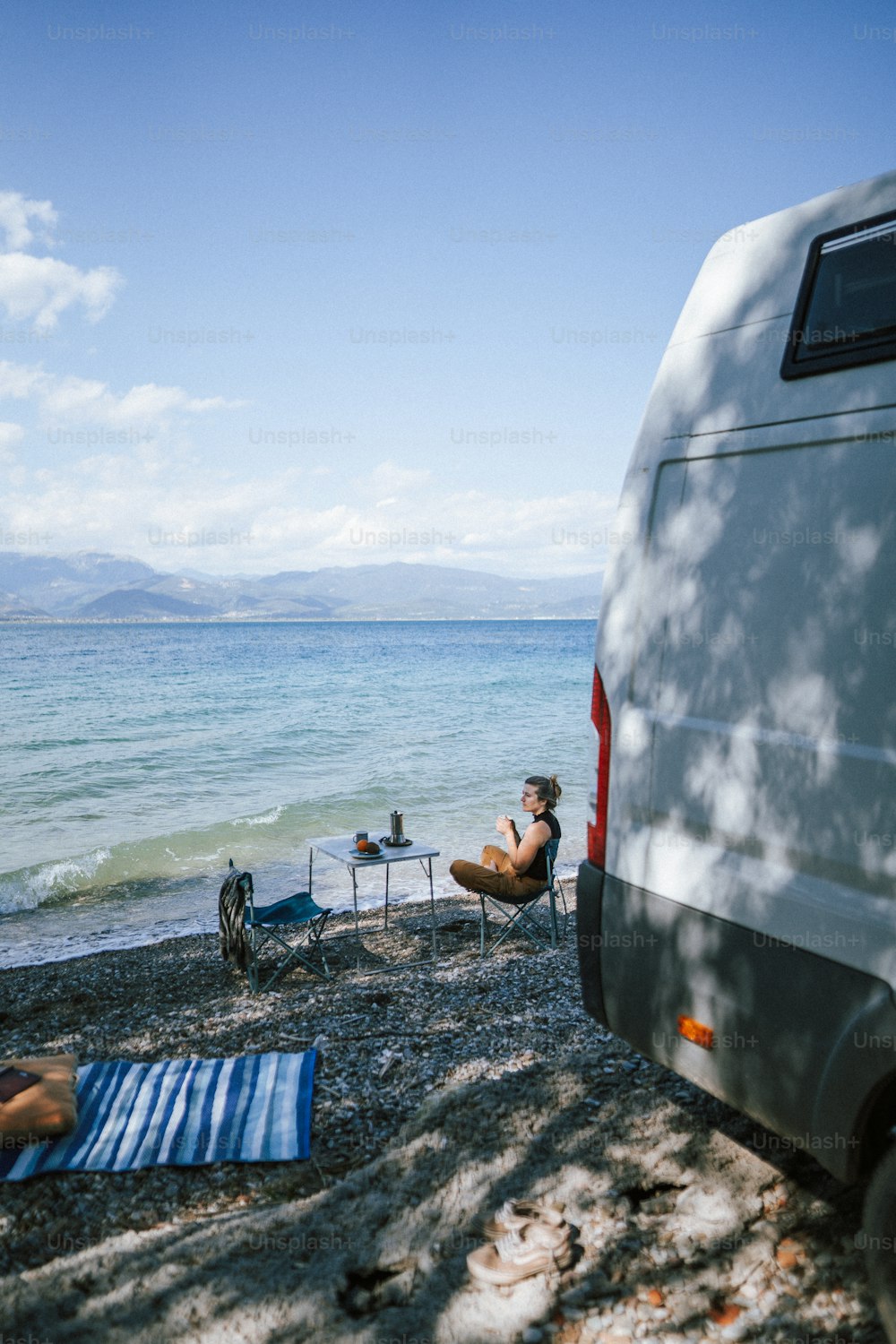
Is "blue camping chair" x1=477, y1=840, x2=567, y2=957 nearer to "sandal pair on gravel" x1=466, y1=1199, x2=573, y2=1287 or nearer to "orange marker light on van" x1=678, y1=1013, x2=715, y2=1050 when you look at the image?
"sandal pair on gravel" x1=466, y1=1199, x2=573, y2=1287

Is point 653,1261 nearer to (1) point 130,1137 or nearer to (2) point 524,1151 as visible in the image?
(2) point 524,1151

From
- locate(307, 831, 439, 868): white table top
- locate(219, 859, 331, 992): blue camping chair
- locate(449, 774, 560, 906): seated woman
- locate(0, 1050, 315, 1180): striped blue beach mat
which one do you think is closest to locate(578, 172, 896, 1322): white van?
locate(0, 1050, 315, 1180): striped blue beach mat

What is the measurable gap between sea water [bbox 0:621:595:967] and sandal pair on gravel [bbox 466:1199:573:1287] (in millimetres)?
2272

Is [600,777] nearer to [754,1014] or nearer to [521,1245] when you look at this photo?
[754,1014]

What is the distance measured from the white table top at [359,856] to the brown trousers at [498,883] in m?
0.40

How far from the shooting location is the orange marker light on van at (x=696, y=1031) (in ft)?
8.58

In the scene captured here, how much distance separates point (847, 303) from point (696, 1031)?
2130 millimetres

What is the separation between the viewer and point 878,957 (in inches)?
83.6

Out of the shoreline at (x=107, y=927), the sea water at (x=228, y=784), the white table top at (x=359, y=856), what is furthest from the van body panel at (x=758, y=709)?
the shoreline at (x=107, y=927)

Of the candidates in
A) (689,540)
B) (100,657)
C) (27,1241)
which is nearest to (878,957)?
(689,540)

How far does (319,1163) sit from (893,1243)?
2.35 meters

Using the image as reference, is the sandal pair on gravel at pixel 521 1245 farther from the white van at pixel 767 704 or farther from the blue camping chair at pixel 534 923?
the blue camping chair at pixel 534 923

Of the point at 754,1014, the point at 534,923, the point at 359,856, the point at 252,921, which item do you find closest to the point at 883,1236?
the point at 754,1014

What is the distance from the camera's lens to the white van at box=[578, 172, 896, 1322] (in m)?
2.20
